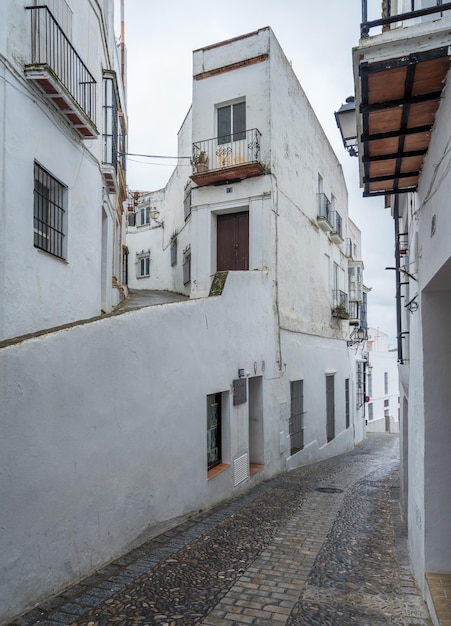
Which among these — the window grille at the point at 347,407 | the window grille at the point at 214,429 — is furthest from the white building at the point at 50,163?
the window grille at the point at 347,407

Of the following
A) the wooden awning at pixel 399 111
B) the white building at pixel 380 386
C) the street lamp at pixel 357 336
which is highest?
the wooden awning at pixel 399 111

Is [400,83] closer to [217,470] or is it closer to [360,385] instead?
[217,470]

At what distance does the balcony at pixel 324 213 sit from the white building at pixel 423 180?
1034 cm

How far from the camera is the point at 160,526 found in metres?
6.69

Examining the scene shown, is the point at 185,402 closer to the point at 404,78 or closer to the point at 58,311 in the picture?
the point at 58,311

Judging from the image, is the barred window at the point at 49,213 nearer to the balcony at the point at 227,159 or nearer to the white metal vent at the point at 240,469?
the white metal vent at the point at 240,469

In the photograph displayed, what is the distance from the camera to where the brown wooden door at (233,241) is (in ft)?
43.6

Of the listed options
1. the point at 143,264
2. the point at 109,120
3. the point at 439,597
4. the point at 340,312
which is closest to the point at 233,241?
the point at 109,120

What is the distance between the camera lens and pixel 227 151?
13.5m

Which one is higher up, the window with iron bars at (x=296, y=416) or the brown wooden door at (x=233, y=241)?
the brown wooden door at (x=233, y=241)

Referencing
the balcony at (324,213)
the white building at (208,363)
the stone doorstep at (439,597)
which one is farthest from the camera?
the balcony at (324,213)

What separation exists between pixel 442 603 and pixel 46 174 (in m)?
7.12

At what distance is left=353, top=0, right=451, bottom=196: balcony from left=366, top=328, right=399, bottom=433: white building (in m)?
26.2

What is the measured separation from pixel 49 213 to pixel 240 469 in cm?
564
